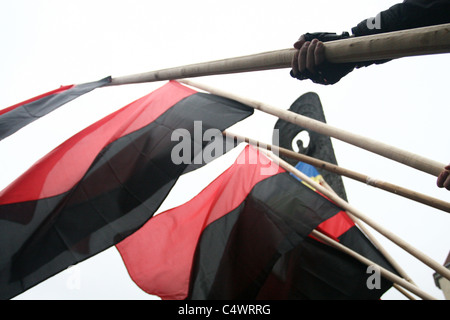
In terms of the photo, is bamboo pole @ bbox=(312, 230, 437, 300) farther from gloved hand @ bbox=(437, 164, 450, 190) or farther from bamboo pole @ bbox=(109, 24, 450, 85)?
bamboo pole @ bbox=(109, 24, 450, 85)

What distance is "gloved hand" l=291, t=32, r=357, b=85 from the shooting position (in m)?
2.08

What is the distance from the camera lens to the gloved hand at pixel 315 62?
6.81 feet

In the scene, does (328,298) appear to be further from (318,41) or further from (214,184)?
(318,41)

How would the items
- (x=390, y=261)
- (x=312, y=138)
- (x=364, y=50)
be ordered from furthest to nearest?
1. (x=312, y=138)
2. (x=390, y=261)
3. (x=364, y=50)

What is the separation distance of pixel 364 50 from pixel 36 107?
4.40m

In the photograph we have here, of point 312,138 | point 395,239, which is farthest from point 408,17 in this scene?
point 312,138

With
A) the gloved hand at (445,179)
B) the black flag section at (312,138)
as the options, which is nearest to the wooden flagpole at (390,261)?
the black flag section at (312,138)

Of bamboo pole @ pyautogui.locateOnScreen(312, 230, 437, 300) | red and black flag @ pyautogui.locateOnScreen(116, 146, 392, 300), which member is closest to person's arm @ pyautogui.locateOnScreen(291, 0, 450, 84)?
red and black flag @ pyautogui.locateOnScreen(116, 146, 392, 300)

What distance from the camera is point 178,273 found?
197 inches

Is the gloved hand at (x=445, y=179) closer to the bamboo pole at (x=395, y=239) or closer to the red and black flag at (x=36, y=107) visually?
the bamboo pole at (x=395, y=239)

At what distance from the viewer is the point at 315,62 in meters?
2.09

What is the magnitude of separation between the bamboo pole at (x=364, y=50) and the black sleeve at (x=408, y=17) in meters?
0.42

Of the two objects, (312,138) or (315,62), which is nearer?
(315,62)

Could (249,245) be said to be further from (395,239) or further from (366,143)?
(366,143)
